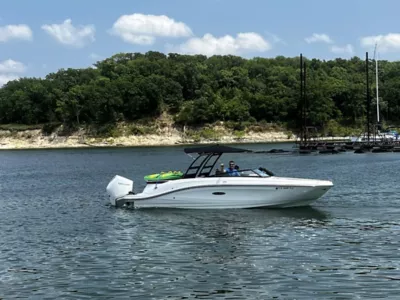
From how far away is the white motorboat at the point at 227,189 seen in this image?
26.0 m

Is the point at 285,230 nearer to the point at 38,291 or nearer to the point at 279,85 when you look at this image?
the point at 38,291

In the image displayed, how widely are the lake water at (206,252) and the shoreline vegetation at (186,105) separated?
366 feet

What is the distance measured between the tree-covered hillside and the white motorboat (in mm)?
119113

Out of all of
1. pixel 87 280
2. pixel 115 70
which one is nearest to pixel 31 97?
pixel 115 70

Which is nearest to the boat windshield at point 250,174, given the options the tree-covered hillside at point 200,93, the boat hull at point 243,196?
the boat hull at point 243,196

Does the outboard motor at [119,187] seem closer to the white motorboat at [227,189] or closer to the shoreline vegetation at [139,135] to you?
the white motorboat at [227,189]

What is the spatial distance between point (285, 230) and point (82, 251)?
7.69 m

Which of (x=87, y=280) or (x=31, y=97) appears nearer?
(x=87, y=280)

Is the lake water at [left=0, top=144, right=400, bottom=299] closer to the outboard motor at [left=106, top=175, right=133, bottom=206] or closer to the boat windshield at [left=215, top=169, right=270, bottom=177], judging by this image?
the outboard motor at [left=106, top=175, right=133, bottom=206]

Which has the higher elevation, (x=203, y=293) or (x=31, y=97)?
(x=31, y=97)

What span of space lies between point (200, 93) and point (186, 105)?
568 centimetres

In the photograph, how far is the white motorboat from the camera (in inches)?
1023

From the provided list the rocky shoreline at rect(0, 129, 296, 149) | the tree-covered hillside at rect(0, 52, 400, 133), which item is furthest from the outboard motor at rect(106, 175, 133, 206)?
the tree-covered hillside at rect(0, 52, 400, 133)

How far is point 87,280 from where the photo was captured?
1596cm
